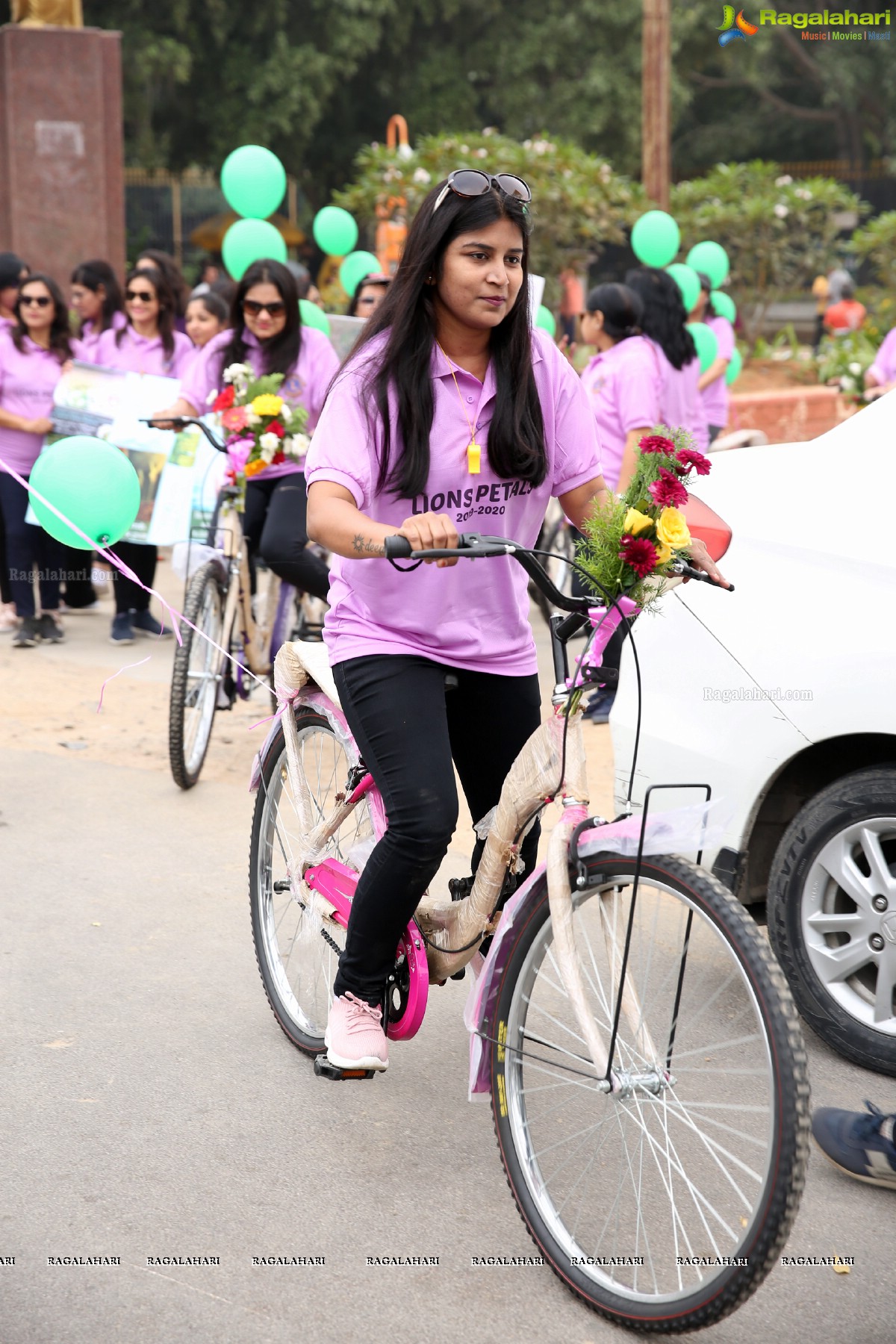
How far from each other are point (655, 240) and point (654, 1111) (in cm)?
937

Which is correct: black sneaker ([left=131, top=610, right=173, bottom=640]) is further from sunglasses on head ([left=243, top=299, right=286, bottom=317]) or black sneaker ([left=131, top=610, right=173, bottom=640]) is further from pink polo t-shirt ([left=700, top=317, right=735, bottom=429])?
pink polo t-shirt ([left=700, top=317, right=735, bottom=429])

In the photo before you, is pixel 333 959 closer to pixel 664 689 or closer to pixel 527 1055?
pixel 527 1055

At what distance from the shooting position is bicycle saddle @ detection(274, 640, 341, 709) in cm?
348

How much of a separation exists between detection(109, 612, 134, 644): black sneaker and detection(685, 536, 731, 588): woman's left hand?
6501mm

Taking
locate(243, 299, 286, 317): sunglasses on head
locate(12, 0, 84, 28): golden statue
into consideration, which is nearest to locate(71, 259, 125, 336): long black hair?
locate(243, 299, 286, 317): sunglasses on head

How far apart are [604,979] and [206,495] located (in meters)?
4.61

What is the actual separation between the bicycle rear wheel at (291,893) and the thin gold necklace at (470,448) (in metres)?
0.84

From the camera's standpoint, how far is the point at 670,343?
7.46 metres

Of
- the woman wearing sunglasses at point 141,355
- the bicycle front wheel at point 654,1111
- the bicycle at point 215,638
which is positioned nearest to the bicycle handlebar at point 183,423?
the bicycle at point 215,638

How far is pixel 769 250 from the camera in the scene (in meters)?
20.5

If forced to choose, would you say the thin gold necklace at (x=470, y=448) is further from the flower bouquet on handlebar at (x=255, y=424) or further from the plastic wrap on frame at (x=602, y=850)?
the flower bouquet on handlebar at (x=255, y=424)

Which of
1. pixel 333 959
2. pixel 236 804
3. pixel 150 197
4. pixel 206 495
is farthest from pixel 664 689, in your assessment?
pixel 150 197

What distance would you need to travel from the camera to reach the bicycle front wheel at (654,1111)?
2.36 metres

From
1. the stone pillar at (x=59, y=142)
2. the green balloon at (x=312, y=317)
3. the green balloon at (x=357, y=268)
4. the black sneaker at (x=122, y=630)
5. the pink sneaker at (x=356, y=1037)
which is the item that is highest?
the stone pillar at (x=59, y=142)
